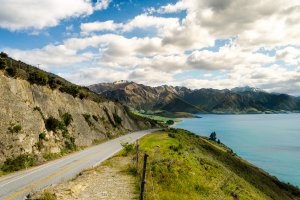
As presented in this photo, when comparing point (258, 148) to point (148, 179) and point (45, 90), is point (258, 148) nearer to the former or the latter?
point (45, 90)

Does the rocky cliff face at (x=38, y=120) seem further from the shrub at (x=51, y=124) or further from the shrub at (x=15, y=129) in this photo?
the shrub at (x=51, y=124)

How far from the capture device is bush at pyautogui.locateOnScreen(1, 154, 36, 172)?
30375mm

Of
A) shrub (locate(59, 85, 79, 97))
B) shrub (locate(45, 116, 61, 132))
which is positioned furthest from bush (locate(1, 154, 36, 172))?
shrub (locate(59, 85, 79, 97))

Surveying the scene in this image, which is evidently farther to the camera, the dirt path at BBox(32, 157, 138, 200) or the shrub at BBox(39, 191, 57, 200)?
the dirt path at BBox(32, 157, 138, 200)

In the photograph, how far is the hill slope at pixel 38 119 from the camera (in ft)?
110

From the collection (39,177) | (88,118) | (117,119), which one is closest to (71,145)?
(88,118)

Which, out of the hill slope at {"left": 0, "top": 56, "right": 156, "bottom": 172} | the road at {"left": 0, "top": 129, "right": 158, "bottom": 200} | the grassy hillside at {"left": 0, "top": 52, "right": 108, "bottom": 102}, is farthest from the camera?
the grassy hillside at {"left": 0, "top": 52, "right": 108, "bottom": 102}

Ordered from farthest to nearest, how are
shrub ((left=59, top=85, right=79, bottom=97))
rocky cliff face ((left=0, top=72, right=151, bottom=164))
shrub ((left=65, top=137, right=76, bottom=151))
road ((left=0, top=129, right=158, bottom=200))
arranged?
1. shrub ((left=59, top=85, right=79, bottom=97))
2. shrub ((left=65, top=137, right=76, bottom=151))
3. rocky cliff face ((left=0, top=72, right=151, bottom=164))
4. road ((left=0, top=129, right=158, bottom=200))

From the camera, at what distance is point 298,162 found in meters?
106

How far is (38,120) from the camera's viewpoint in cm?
4053

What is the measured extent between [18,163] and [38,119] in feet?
32.7

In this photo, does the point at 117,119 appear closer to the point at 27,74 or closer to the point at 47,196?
the point at 27,74

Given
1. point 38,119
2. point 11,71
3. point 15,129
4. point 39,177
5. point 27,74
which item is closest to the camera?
point 39,177

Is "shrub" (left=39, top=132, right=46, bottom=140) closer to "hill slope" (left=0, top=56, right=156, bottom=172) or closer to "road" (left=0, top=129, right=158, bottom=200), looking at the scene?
"hill slope" (left=0, top=56, right=156, bottom=172)
